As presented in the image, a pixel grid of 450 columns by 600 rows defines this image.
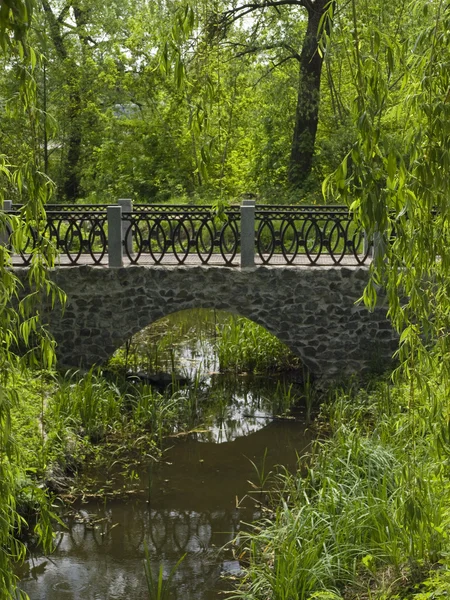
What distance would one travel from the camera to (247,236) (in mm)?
11750

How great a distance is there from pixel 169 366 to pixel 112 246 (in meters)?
2.02

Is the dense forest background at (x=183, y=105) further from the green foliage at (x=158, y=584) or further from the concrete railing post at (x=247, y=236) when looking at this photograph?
the green foliage at (x=158, y=584)

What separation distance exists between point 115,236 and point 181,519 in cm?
446

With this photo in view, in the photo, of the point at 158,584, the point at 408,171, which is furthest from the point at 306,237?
the point at 408,171

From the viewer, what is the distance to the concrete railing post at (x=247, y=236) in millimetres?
11742

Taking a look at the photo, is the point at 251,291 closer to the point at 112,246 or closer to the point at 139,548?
the point at 112,246

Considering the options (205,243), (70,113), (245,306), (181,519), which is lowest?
(181,519)

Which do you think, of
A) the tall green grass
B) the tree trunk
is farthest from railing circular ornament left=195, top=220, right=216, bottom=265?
the tree trunk

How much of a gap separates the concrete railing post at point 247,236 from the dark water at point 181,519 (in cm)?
197

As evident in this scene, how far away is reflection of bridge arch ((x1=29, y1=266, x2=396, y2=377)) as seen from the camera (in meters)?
11.8

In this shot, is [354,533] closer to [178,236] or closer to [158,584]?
[158,584]

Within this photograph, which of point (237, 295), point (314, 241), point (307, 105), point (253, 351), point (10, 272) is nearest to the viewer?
point (10, 272)

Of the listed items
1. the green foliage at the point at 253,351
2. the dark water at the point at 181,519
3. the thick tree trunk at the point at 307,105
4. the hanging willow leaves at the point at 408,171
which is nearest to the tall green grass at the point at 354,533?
the dark water at the point at 181,519

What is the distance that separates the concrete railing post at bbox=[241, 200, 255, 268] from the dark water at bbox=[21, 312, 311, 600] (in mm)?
1965
